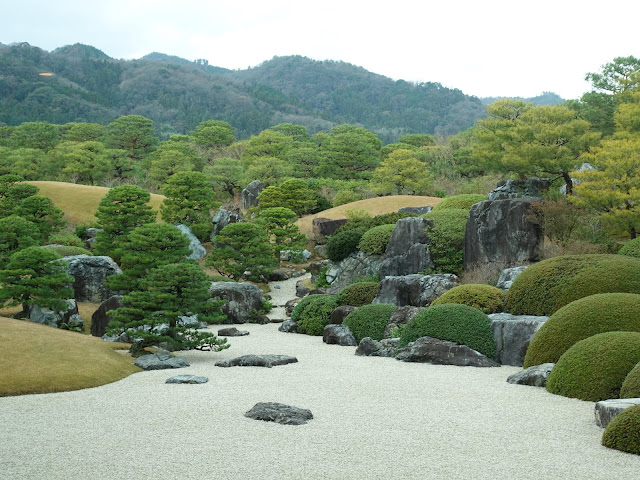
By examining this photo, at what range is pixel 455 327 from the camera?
12078mm

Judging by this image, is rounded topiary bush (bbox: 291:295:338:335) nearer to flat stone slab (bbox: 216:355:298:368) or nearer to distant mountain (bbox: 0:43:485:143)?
flat stone slab (bbox: 216:355:298:368)

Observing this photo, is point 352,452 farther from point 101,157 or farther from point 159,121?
point 159,121

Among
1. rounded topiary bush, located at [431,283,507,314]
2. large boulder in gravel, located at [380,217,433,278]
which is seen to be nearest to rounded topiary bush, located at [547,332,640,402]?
rounded topiary bush, located at [431,283,507,314]

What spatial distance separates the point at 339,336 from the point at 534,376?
6.35m

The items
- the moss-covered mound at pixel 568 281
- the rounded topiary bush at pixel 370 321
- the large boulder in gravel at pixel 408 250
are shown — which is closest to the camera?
the moss-covered mound at pixel 568 281

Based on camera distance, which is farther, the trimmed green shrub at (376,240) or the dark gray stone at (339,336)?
the trimmed green shrub at (376,240)

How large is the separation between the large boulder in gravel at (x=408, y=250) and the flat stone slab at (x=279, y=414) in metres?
14.2

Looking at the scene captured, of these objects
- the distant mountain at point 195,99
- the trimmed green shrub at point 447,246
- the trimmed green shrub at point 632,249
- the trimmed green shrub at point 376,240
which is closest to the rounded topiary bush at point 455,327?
the trimmed green shrub at point 632,249

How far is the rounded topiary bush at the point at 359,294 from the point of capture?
18.1m

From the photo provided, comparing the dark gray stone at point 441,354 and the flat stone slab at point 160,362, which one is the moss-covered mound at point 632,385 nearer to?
the dark gray stone at point 441,354

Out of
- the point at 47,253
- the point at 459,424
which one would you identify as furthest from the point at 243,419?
the point at 47,253

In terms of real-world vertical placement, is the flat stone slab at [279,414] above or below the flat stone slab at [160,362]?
above

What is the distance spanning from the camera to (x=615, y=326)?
9617mm

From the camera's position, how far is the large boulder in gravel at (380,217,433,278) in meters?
21.2
